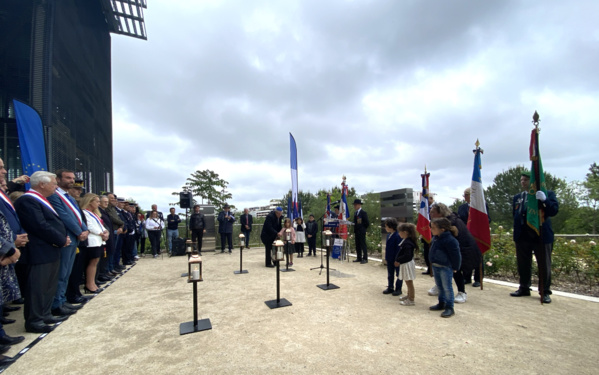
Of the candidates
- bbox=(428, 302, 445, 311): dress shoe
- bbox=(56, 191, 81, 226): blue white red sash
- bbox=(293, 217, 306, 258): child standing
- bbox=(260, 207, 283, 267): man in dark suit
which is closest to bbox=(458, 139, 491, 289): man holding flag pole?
bbox=(428, 302, 445, 311): dress shoe

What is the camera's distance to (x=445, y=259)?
12.1 feet

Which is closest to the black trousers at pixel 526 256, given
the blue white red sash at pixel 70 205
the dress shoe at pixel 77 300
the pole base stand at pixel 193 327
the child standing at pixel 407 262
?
the child standing at pixel 407 262

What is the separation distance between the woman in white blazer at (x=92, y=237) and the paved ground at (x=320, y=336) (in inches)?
22.5

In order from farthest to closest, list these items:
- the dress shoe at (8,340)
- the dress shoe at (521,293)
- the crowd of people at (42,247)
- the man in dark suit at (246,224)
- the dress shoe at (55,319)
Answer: the man in dark suit at (246,224), the dress shoe at (521,293), the dress shoe at (55,319), the crowd of people at (42,247), the dress shoe at (8,340)

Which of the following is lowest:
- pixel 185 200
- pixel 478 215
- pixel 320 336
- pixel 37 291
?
pixel 320 336

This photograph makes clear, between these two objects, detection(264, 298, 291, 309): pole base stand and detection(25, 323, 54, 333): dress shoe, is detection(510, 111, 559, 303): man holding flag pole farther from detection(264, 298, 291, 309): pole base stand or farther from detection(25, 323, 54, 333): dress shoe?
detection(25, 323, 54, 333): dress shoe

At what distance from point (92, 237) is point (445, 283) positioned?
600cm

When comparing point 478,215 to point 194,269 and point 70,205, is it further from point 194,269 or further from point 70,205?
point 70,205

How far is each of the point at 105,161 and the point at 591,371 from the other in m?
16.8

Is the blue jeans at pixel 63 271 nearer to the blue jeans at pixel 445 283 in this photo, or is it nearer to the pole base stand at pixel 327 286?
the pole base stand at pixel 327 286

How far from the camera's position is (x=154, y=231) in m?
10.2

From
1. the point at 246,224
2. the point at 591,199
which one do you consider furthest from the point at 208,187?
the point at 591,199

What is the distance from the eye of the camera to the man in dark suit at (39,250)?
312 cm

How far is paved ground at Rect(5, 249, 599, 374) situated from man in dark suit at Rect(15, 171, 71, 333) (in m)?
0.32
